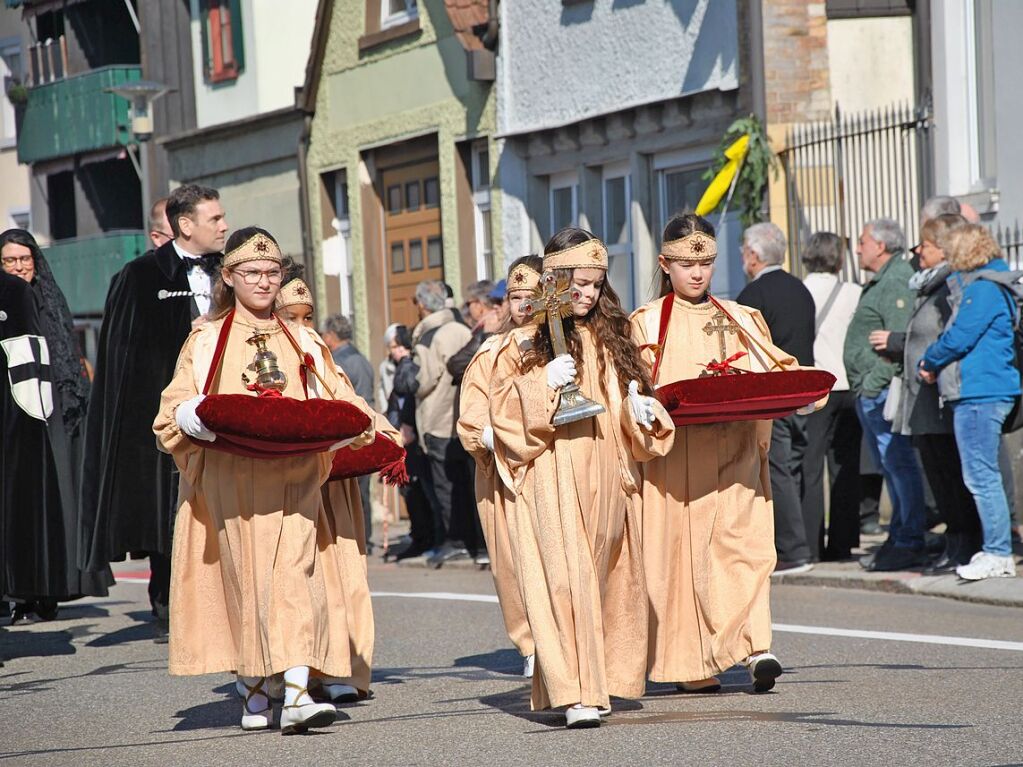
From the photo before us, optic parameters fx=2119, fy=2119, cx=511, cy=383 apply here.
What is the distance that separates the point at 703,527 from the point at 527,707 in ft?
3.39

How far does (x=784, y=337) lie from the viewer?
12711 millimetres

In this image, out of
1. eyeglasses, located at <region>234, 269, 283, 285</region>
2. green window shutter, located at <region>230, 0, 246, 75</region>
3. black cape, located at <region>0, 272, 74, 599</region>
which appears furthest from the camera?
green window shutter, located at <region>230, 0, 246, 75</region>

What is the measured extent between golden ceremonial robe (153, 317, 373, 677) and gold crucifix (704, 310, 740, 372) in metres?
1.52

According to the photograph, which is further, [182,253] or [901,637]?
[182,253]

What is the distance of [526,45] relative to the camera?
21609 millimetres

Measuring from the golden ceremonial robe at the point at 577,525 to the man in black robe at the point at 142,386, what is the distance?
277cm

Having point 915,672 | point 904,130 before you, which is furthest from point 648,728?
point 904,130

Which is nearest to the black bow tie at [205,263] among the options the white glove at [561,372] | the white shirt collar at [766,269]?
the white glove at [561,372]

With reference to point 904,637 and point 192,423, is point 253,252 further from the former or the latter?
point 904,637

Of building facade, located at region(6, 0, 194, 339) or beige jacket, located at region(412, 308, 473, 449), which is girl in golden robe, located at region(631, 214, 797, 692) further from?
building facade, located at region(6, 0, 194, 339)

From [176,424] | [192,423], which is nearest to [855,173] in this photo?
[176,424]

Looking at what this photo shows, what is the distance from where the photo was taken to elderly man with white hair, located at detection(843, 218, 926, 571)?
12797 millimetres

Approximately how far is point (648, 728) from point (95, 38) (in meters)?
32.3

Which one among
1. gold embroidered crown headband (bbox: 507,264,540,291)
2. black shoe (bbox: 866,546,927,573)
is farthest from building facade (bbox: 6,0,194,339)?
gold embroidered crown headband (bbox: 507,264,540,291)
